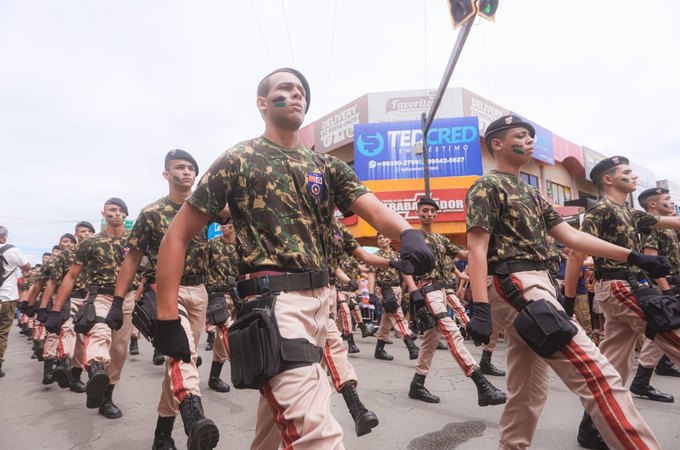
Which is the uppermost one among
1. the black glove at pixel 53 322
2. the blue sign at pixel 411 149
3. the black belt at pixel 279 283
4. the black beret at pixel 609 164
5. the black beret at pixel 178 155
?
the blue sign at pixel 411 149

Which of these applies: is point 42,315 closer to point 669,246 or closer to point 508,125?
point 508,125

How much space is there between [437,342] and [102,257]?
13.2 feet

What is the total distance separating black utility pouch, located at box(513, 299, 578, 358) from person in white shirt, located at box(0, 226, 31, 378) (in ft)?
25.7

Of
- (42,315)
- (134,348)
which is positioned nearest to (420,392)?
(42,315)

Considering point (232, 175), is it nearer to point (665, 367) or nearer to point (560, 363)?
point (560, 363)

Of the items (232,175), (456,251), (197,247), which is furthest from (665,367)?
(232,175)

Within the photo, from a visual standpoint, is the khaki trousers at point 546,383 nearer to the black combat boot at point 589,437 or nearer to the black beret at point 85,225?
the black combat boot at point 589,437

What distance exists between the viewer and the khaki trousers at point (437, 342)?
4.44m

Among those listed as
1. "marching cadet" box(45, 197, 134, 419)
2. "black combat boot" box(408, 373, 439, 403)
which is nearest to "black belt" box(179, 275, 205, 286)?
"marching cadet" box(45, 197, 134, 419)

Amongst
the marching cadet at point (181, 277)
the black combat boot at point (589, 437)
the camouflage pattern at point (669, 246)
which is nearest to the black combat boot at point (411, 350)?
the camouflage pattern at point (669, 246)

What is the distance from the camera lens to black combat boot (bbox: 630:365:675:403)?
183 inches

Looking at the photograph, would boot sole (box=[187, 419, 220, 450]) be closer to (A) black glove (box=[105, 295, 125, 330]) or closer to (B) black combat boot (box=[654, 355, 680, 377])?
(A) black glove (box=[105, 295, 125, 330])

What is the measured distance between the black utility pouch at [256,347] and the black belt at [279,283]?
69 mm

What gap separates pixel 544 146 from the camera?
80.2ft
